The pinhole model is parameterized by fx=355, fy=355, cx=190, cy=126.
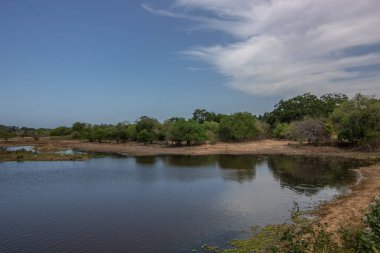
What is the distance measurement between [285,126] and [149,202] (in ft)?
221

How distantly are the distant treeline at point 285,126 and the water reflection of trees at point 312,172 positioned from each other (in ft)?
33.1

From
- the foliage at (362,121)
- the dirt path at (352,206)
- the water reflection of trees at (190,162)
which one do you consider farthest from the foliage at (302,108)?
the dirt path at (352,206)

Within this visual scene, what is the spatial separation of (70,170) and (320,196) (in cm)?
3543

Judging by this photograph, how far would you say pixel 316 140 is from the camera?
76.3 meters

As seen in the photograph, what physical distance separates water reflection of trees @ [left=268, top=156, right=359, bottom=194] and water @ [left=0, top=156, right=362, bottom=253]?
11 centimetres

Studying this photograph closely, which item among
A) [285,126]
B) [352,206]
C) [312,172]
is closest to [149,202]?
[352,206]

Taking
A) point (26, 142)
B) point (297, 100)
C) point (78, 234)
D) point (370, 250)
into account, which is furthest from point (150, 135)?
point (370, 250)

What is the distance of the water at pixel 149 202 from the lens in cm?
2100

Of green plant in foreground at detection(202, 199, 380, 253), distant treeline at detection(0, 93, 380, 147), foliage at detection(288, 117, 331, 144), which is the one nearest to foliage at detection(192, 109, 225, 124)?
distant treeline at detection(0, 93, 380, 147)

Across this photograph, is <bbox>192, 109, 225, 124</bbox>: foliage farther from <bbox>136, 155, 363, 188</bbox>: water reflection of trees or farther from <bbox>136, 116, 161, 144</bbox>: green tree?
<bbox>136, 155, 363, 188</bbox>: water reflection of trees

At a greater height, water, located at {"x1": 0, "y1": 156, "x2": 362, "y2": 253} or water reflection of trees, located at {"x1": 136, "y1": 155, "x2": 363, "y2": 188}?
water reflection of trees, located at {"x1": 136, "y1": 155, "x2": 363, "y2": 188}

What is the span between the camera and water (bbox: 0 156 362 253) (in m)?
21.0

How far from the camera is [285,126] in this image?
91188mm

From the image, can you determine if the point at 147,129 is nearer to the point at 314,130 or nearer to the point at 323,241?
the point at 314,130
